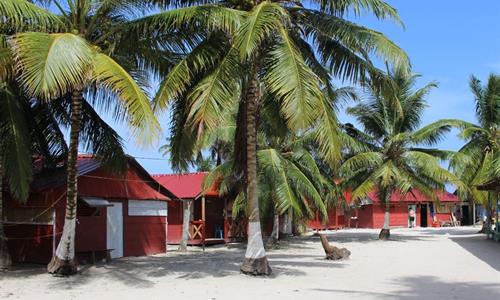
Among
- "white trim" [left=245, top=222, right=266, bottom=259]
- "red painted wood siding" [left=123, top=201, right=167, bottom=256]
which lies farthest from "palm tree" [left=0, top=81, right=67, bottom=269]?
"red painted wood siding" [left=123, top=201, right=167, bottom=256]

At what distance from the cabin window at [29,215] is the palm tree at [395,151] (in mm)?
15102

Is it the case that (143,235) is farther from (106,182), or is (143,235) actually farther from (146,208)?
(106,182)

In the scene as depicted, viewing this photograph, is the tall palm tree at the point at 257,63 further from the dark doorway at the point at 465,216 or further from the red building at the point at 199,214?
the dark doorway at the point at 465,216

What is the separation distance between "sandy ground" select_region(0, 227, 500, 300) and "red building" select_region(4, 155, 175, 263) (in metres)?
1.15

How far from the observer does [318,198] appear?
74.5 ft

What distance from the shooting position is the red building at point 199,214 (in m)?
27.3

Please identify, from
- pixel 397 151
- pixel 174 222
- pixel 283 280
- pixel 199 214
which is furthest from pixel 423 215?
pixel 283 280

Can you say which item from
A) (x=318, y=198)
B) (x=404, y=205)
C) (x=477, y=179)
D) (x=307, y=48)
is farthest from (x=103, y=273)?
(x=404, y=205)

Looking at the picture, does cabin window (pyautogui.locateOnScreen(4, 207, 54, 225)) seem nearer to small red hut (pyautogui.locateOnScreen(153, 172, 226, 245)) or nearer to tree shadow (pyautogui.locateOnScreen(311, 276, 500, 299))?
small red hut (pyautogui.locateOnScreen(153, 172, 226, 245))

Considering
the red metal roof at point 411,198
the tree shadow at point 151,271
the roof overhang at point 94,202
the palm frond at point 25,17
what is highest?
the palm frond at point 25,17

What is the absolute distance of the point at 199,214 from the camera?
29.3 m

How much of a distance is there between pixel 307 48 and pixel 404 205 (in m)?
33.8

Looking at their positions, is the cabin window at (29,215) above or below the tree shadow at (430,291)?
above

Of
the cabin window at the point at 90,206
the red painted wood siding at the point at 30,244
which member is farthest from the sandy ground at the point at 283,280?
the cabin window at the point at 90,206
